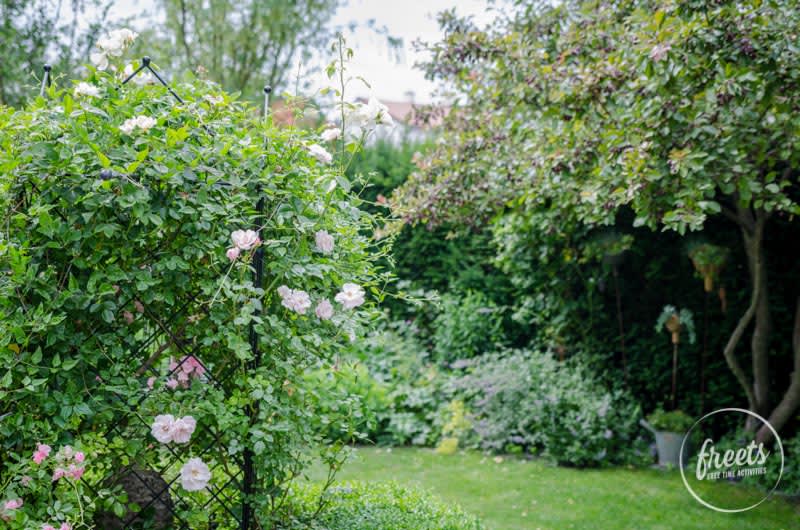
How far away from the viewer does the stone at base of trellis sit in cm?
264

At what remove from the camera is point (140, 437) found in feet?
7.98

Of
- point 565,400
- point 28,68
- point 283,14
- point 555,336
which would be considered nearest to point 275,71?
point 283,14

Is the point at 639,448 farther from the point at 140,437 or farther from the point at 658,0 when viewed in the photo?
the point at 140,437

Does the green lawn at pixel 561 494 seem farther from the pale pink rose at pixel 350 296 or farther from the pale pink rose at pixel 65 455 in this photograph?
the pale pink rose at pixel 65 455

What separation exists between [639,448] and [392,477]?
2.03 meters

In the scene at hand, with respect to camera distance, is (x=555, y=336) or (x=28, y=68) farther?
(x=28, y=68)

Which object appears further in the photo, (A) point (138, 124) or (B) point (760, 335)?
(B) point (760, 335)

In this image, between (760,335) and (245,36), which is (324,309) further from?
(245,36)

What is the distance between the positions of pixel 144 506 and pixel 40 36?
7089mm

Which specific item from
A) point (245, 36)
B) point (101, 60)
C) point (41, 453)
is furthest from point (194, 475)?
point (245, 36)

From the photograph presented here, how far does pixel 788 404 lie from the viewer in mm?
5078

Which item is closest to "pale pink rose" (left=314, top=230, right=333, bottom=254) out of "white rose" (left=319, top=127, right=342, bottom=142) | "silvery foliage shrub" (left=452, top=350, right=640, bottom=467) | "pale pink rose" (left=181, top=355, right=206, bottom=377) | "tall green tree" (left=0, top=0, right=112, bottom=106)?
"white rose" (left=319, top=127, right=342, bottom=142)

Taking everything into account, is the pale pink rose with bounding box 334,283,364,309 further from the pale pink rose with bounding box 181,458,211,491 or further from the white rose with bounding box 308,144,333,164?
the pale pink rose with bounding box 181,458,211,491

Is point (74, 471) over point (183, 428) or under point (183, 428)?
under
